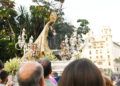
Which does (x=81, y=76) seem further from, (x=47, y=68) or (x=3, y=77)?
(x=3, y=77)

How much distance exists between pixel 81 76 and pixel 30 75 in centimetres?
53

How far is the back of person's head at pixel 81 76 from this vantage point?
3.17m

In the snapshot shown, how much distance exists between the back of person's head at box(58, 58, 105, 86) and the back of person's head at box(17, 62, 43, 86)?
386mm

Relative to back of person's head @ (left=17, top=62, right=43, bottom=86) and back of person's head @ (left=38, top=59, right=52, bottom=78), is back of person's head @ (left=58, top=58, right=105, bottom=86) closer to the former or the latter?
back of person's head @ (left=17, top=62, right=43, bottom=86)

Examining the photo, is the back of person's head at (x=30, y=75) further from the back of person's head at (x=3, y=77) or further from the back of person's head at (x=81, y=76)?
the back of person's head at (x=3, y=77)

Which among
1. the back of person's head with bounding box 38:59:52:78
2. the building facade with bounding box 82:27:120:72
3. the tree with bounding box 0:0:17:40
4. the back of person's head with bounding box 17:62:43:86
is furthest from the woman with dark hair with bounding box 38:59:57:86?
the building facade with bounding box 82:27:120:72

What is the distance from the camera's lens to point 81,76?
3172mm

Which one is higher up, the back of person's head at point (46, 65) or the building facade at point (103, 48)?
the back of person's head at point (46, 65)

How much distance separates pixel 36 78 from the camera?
3578 mm

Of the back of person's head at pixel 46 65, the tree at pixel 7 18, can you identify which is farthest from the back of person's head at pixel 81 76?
the tree at pixel 7 18

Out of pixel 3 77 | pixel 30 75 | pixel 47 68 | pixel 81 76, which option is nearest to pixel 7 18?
pixel 3 77

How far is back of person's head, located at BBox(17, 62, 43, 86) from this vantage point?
3.56 meters

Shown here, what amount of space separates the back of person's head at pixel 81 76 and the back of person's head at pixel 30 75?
1.27ft

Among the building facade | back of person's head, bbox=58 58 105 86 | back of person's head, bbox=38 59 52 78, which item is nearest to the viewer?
back of person's head, bbox=58 58 105 86
